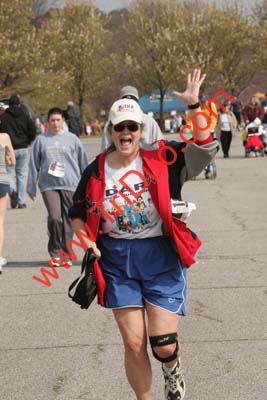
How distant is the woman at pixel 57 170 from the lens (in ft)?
34.5

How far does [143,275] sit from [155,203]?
15.2 inches

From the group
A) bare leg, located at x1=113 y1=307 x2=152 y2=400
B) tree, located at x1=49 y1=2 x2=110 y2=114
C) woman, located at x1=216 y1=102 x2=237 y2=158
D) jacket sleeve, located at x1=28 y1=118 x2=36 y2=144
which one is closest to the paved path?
bare leg, located at x1=113 y1=307 x2=152 y2=400

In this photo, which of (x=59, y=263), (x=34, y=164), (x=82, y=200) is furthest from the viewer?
(x=34, y=164)

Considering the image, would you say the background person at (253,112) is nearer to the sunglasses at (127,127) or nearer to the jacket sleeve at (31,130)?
the jacket sleeve at (31,130)

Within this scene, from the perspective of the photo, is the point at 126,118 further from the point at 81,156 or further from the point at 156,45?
the point at 156,45

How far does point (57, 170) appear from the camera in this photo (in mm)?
10492

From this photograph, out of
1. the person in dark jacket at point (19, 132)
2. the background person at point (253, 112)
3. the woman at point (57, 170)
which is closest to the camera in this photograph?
the woman at point (57, 170)

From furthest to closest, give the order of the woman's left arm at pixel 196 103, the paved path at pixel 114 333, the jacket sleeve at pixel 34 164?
the jacket sleeve at pixel 34 164, the paved path at pixel 114 333, the woman's left arm at pixel 196 103

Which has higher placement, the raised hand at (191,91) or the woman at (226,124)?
the raised hand at (191,91)

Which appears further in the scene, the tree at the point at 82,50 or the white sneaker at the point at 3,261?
the tree at the point at 82,50

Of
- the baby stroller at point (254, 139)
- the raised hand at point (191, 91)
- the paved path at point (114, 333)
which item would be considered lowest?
the baby stroller at point (254, 139)

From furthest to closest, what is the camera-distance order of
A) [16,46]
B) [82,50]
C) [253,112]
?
1. [82,50]
2. [16,46]
3. [253,112]

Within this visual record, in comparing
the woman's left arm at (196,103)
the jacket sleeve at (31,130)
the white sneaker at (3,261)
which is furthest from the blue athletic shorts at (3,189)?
the jacket sleeve at (31,130)

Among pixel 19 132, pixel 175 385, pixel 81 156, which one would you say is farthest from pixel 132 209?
pixel 19 132
